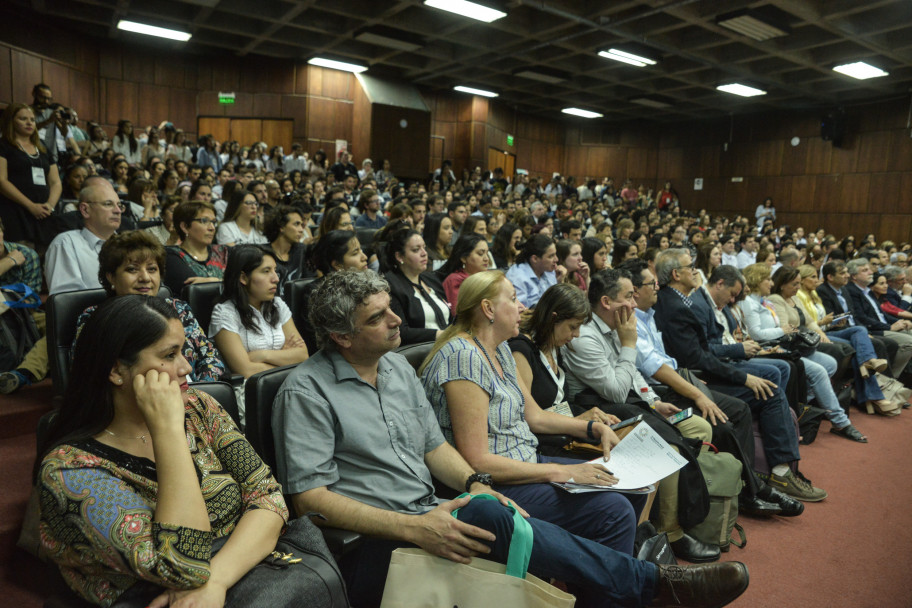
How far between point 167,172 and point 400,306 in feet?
13.1

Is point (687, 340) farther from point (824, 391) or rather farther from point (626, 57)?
point (626, 57)

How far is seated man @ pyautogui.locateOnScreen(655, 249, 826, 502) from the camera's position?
2.87 m

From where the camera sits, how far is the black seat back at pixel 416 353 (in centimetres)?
195

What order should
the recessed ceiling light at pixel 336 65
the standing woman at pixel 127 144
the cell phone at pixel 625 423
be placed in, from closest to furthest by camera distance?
the cell phone at pixel 625 423 → the standing woman at pixel 127 144 → the recessed ceiling light at pixel 336 65

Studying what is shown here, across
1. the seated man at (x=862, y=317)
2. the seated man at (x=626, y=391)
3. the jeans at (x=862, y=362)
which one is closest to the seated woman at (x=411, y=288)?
the seated man at (x=626, y=391)

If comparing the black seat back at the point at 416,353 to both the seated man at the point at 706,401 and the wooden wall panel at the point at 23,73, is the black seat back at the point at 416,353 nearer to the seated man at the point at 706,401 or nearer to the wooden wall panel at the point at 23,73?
the seated man at the point at 706,401

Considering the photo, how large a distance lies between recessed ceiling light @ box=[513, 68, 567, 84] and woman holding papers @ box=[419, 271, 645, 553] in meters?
9.71

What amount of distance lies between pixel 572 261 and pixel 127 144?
6595 mm

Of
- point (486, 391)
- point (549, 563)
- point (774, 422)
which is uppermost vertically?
point (486, 391)

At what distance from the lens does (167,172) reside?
570 centimetres

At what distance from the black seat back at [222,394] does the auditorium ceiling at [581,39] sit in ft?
23.2

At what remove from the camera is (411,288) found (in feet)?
9.98

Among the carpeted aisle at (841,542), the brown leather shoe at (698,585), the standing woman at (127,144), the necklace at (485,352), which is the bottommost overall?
the carpeted aisle at (841,542)

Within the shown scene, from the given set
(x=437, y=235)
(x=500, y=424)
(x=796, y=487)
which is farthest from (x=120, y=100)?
(x=796, y=487)
